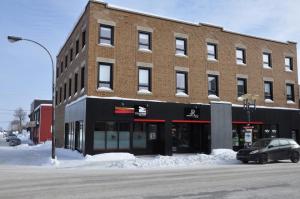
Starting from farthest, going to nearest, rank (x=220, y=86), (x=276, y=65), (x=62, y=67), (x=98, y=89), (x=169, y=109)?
(x=62, y=67) → (x=276, y=65) → (x=220, y=86) → (x=169, y=109) → (x=98, y=89)

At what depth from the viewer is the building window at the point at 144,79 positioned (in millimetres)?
26797

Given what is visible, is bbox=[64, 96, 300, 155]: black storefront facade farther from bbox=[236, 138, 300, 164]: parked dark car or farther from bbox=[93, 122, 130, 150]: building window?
bbox=[236, 138, 300, 164]: parked dark car

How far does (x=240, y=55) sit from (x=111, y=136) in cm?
1439

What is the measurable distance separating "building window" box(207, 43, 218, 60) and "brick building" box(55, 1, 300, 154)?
3.4 inches

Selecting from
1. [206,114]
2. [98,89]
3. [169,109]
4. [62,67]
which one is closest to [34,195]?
[98,89]

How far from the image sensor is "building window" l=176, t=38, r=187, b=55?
28797mm

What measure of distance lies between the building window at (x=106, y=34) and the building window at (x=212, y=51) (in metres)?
8.76

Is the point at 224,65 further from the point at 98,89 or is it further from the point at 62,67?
the point at 62,67

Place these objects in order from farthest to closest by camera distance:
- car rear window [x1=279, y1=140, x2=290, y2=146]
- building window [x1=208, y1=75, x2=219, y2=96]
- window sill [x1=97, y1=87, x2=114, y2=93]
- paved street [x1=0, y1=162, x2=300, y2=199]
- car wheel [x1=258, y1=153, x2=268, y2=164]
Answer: building window [x1=208, y1=75, x2=219, y2=96]
window sill [x1=97, y1=87, x2=114, y2=93]
car rear window [x1=279, y1=140, x2=290, y2=146]
car wheel [x1=258, y1=153, x2=268, y2=164]
paved street [x1=0, y1=162, x2=300, y2=199]

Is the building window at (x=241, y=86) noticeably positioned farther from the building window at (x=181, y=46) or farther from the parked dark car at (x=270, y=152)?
the parked dark car at (x=270, y=152)

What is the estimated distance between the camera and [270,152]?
2134cm

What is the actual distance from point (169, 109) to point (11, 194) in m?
18.1

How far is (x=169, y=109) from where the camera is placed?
27344 millimetres

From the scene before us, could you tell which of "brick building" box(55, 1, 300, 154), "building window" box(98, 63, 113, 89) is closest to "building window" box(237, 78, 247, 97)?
"brick building" box(55, 1, 300, 154)
